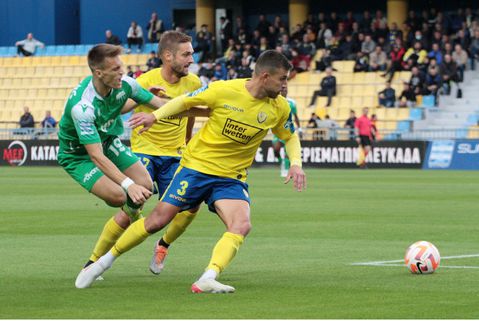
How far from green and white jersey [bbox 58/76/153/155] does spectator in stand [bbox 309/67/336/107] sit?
113 feet

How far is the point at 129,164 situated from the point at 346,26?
37478 millimetres

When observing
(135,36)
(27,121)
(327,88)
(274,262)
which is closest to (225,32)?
(135,36)

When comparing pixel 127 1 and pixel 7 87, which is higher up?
pixel 127 1

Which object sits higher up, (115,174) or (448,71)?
(115,174)

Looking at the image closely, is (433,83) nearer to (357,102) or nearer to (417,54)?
(417,54)

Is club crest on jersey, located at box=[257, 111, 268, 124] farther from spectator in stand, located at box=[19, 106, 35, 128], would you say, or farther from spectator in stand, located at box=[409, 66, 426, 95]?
spectator in stand, located at box=[19, 106, 35, 128]

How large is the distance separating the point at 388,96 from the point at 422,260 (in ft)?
108

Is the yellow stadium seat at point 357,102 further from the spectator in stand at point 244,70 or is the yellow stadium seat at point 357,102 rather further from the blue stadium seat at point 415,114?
the spectator in stand at point 244,70

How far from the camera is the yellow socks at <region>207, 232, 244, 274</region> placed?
9.98m

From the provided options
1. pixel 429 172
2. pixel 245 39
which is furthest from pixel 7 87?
pixel 429 172

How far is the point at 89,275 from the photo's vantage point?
1041cm

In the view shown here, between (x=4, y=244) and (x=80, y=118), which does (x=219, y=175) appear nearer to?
(x=80, y=118)

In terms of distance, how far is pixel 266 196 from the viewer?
24.8 metres

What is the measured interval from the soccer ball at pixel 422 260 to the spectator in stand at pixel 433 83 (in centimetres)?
3201
